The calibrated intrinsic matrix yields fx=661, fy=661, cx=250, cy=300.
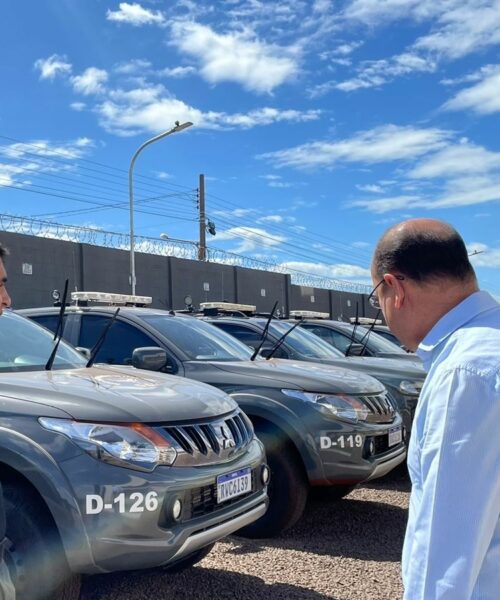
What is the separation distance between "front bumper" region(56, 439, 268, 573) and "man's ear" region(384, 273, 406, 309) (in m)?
1.95

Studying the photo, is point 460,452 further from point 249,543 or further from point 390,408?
point 390,408

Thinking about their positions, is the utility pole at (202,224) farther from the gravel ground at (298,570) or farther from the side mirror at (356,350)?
the gravel ground at (298,570)

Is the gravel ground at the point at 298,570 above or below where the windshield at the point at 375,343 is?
below

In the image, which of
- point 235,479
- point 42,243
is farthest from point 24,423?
point 42,243

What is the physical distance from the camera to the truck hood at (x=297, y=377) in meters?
5.18

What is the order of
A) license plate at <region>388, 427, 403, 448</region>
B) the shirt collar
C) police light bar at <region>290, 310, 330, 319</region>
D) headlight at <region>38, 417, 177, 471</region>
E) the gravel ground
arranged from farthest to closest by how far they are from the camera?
1. police light bar at <region>290, 310, 330, 319</region>
2. license plate at <region>388, 427, 403, 448</region>
3. the gravel ground
4. headlight at <region>38, 417, 177, 471</region>
5. the shirt collar

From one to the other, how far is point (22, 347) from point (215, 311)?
4.50 metres

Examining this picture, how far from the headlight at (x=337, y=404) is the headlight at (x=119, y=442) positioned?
1.97 m

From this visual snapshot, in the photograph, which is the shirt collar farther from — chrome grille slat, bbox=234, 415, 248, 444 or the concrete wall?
the concrete wall

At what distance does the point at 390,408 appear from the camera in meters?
5.67

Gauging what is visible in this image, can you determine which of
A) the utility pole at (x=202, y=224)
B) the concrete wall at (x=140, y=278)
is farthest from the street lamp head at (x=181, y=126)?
the utility pole at (x=202, y=224)

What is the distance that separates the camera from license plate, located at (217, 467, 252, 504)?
3531mm

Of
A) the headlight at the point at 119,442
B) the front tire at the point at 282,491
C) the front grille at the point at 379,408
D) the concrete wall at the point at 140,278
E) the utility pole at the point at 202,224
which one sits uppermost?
the utility pole at the point at 202,224

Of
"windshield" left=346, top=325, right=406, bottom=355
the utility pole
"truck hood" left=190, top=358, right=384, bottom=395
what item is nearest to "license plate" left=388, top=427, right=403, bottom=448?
"truck hood" left=190, top=358, right=384, bottom=395
